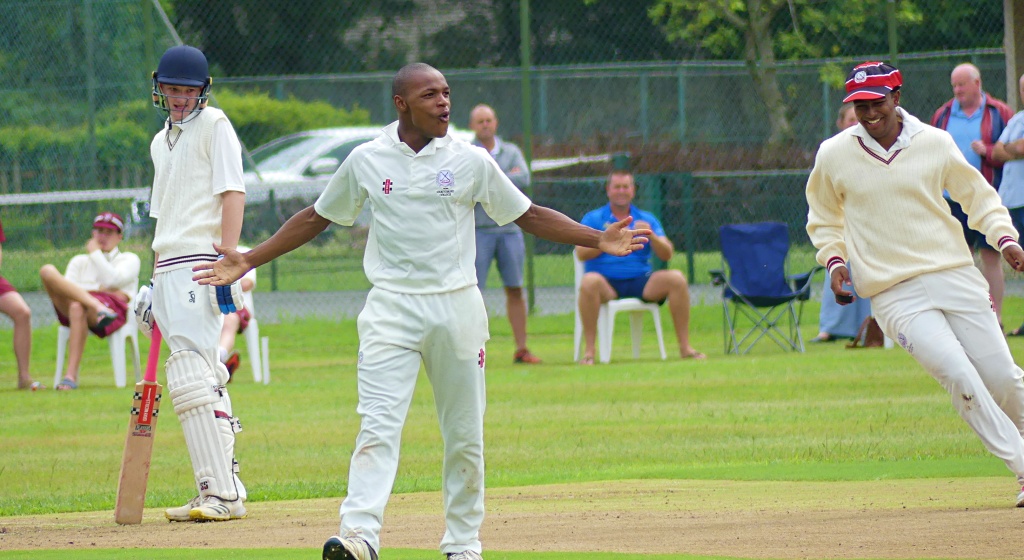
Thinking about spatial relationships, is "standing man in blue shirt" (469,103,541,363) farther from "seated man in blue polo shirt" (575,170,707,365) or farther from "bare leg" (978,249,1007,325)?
"bare leg" (978,249,1007,325)

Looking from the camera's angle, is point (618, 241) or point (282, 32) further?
point (282, 32)

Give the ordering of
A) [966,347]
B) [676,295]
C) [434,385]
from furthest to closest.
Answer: [676,295], [966,347], [434,385]

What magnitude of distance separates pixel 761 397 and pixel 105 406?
5.40 meters

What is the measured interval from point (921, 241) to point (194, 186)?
356 cm

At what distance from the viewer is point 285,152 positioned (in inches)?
755

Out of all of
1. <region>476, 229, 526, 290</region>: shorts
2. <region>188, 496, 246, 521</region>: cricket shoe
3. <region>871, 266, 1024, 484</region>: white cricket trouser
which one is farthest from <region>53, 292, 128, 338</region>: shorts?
<region>871, 266, 1024, 484</region>: white cricket trouser

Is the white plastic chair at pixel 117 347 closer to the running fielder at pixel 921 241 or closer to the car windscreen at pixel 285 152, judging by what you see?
the car windscreen at pixel 285 152

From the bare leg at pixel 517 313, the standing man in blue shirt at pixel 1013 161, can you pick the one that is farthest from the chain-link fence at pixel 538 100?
the standing man in blue shirt at pixel 1013 161

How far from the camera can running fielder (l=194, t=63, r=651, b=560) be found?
5.92 meters

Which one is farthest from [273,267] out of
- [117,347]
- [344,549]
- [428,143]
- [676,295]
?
[344,549]

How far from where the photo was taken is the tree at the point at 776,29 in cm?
1855

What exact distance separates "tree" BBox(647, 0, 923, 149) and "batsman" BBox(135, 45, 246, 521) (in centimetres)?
1193

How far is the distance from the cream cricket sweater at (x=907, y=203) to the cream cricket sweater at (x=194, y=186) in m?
3.00

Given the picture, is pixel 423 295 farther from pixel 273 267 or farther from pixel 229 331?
pixel 273 267
